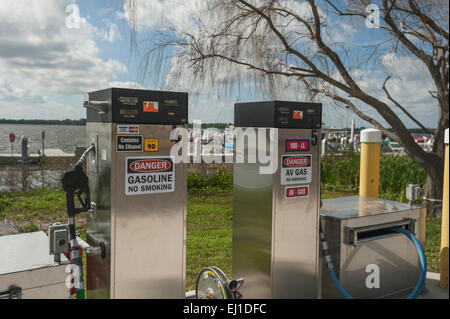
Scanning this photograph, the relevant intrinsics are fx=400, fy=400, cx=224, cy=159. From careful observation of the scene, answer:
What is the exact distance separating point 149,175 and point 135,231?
34 cm

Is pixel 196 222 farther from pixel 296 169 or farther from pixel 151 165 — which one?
pixel 151 165

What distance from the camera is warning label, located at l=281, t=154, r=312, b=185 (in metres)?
2.78

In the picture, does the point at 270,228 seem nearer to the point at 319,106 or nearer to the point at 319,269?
the point at 319,269

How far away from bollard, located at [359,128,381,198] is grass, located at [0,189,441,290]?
1.24 meters

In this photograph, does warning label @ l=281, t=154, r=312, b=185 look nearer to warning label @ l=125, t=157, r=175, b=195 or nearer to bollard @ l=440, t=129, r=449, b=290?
warning label @ l=125, t=157, r=175, b=195

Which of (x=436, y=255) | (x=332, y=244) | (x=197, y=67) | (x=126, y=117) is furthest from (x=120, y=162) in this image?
(x=436, y=255)

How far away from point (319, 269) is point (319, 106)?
1.26m

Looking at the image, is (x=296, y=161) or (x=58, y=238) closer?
(x=58, y=238)

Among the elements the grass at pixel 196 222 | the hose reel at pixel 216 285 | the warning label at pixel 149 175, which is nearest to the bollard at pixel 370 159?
the grass at pixel 196 222

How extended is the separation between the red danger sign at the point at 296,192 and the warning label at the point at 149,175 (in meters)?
0.85

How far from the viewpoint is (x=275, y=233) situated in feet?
9.17

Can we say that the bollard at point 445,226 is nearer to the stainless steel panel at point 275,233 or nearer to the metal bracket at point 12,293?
the stainless steel panel at point 275,233

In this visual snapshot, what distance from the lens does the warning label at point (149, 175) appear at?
2284mm

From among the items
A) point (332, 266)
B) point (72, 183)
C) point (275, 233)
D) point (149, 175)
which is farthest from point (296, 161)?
point (72, 183)
